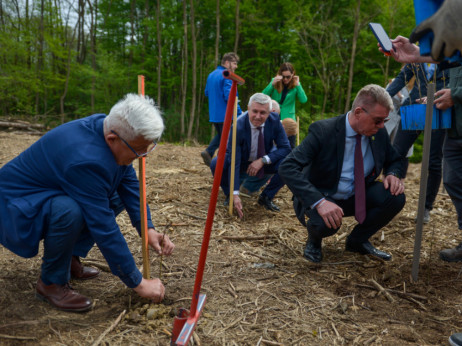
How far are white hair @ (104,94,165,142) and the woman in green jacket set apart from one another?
12.8ft

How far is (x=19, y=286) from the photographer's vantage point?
7.62 feet

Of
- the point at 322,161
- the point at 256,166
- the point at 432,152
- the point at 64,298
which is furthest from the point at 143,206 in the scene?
the point at 432,152

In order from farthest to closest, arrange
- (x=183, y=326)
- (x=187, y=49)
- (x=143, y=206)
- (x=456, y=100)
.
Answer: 1. (x=187, y=49)
2. (x=456, y=100)
3. (x=143, y=206)
4. (x=183, y=326)

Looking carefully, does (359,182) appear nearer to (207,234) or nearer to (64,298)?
(207,234)

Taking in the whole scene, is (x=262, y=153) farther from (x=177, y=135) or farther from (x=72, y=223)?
(x=177, y=135)

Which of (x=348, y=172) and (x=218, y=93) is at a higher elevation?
(x=218, y=93)

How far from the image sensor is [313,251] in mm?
2986

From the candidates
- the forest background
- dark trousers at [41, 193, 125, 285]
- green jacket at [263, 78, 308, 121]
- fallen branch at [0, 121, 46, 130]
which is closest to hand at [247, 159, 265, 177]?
green jacket at [263, 78, 308, 121]

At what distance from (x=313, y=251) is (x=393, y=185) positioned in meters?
0.87

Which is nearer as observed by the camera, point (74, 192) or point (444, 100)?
point (74, 192)

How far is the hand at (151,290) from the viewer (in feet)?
6.49

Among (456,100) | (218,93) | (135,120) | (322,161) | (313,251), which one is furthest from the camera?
(218,93)

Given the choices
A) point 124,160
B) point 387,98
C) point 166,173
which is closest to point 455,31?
point 387,98

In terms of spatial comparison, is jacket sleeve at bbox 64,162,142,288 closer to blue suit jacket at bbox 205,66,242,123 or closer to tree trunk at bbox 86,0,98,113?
blue suit jacket at bbox 205,66,242,123
